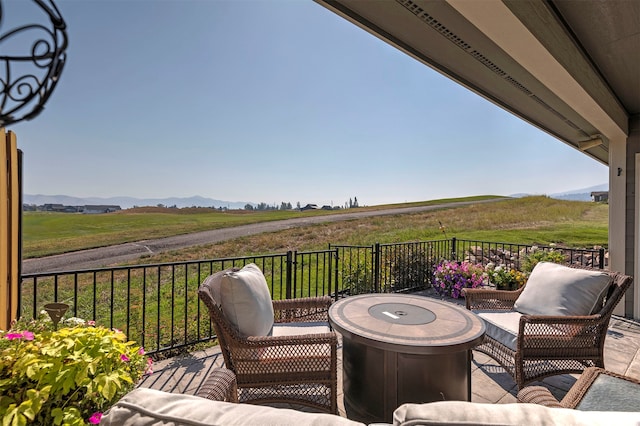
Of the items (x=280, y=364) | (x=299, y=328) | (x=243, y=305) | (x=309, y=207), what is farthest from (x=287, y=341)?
(x=309, y=207)

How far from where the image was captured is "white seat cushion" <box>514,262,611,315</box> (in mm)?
2334

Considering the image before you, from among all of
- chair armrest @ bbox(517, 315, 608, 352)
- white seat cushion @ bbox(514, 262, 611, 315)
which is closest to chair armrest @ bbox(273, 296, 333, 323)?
chair armrest @ bbox(517, 315, 608, 352)

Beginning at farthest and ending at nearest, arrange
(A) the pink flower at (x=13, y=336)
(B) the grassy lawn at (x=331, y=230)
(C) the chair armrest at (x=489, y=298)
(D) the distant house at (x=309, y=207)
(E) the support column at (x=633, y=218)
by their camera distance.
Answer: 1. (D) the distant house at (x=309, y=207)
2. (B) the grassy lawn at (x=331, y=230)
3. (E) the support column at (x=633, y=218)
4. (C) the chair armrest at (x=489, y=298)
5. (A) the pink flower at (x=13, y=336)

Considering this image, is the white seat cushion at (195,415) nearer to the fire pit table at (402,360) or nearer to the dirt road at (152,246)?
the fire pit table at (402,360)

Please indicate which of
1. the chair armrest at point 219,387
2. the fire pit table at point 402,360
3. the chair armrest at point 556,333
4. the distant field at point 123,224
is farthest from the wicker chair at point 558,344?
the distant field at point 123,224

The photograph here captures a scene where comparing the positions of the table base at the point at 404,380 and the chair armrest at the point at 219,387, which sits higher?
the chair armrest at the point at 219,387

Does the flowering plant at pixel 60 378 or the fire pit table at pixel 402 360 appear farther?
the fire pit table at pixel 402 360

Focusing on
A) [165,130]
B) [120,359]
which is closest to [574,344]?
[120,359]

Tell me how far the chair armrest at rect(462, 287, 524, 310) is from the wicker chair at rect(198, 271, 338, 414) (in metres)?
1.81

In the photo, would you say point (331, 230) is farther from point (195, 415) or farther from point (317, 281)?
point (195, 415)

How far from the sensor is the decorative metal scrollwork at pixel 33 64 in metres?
0.82

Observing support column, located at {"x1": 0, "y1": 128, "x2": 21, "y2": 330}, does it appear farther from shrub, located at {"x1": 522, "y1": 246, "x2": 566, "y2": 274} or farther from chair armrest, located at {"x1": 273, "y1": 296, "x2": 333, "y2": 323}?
shrub, located at {"x1": 522, "y1": 246, "x2": 566, "y2": 274}

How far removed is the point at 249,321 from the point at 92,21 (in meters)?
5.52

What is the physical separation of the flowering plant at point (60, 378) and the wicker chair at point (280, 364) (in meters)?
0.82
